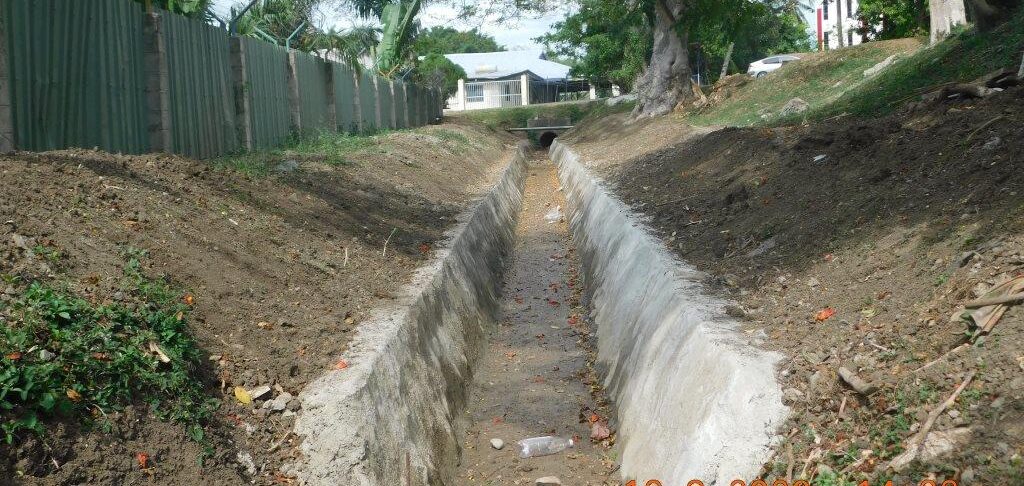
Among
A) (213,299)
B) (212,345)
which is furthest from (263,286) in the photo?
(212,345)

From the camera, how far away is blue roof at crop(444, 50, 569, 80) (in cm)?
6278

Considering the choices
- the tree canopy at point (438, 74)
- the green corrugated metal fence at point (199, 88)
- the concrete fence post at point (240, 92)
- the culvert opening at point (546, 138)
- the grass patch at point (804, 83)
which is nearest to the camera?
the green corrugated metal fence at point (199, 88)

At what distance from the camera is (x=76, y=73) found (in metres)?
8.99

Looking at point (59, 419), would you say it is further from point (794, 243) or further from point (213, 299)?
point (794, 243)

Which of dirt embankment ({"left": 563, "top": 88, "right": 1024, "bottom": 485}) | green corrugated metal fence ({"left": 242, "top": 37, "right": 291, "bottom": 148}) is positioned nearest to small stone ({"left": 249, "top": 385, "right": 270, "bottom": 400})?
dirt embankment ({"left": 563, "top": 88, "right": 1024, "bottom": 485})

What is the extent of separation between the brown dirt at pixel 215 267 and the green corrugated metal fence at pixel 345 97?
10574 millimetres

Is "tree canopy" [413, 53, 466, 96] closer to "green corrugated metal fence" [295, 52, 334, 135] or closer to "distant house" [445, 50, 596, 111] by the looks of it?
"distant house" [445, 50, 596, 111]

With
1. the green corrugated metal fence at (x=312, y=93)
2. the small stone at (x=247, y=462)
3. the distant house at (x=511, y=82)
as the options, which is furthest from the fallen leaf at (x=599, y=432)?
the distant house at (x=511, y=82)

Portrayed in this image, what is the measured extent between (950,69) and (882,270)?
819 cm

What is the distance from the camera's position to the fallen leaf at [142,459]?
3.91 metres

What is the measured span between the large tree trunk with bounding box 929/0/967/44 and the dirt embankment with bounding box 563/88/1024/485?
399 inches

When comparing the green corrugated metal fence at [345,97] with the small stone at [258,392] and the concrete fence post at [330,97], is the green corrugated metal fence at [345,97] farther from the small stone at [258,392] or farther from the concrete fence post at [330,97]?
the small stone at [258,392]

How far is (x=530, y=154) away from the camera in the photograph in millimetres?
36406

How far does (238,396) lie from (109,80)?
19.6 feet
